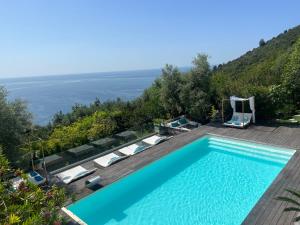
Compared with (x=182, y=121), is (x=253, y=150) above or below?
below

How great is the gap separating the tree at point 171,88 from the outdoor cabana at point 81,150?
5949 millimetres

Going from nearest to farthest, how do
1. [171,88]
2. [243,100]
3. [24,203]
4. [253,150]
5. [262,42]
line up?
1. [24,203]
2. [253,150]
3. [243,100]
4. [171,88]
5. [262,42]

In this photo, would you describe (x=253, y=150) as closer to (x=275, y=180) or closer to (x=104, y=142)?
(x=275, y=180)

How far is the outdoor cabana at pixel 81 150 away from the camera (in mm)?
10512

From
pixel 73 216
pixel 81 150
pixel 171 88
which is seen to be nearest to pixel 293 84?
pixel 171 88

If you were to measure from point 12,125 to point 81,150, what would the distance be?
124 inches

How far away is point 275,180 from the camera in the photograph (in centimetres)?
775

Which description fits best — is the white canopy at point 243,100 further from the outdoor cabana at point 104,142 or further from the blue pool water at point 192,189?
the outdoor cabana at point 104,142

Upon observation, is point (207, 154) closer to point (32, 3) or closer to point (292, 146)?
point (292, 146)

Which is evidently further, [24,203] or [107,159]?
[107,159]

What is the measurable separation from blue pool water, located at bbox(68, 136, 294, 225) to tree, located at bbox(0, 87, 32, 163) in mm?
2801

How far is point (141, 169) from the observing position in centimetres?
938

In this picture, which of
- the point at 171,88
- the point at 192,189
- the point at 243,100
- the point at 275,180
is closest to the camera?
the point at 275,180

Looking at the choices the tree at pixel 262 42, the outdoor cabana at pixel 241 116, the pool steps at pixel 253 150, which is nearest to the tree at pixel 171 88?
the outdoor cabana at pixel 241 116
